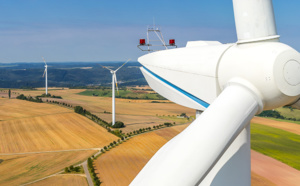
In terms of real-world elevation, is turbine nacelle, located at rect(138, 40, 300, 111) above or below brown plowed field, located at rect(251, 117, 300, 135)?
above

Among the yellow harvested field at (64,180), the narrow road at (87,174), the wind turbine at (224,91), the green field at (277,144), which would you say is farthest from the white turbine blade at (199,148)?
the green field at (277,144)

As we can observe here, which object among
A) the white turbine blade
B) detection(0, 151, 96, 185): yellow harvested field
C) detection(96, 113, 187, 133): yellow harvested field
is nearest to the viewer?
the white turbine blade

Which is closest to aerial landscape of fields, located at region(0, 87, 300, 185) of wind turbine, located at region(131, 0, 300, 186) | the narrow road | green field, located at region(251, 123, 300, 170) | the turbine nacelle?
green field, located at region(251, 123, 300, 170)

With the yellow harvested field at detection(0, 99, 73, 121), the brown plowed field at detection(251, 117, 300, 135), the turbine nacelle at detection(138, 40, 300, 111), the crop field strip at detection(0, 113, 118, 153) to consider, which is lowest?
the brown plowed field at detection(251, 117, 300, 135)

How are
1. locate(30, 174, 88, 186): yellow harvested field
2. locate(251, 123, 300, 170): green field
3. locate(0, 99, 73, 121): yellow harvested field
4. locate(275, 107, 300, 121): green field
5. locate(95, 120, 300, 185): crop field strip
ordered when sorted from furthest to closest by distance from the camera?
locate(275, 107, 300, 121): green field < locate(0, 99, 73, 121): yellow harvested field < locate(251, 123, 300, 170): green field < locate(95, 120, 300, 185): crop field strip < locate(30, 174, 88, 186): yellow harvested field

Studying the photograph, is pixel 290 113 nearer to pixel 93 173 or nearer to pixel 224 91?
pixel 93 173

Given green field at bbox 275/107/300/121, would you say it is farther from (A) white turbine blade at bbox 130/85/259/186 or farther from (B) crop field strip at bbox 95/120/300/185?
(A) white turbine blade at bbox 130/85/259/186

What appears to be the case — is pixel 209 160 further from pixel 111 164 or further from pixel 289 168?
pixel 289 168

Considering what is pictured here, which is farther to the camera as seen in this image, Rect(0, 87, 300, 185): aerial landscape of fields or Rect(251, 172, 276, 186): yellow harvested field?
Rect(0, 87, 300, 185): aerial landscape of fields
